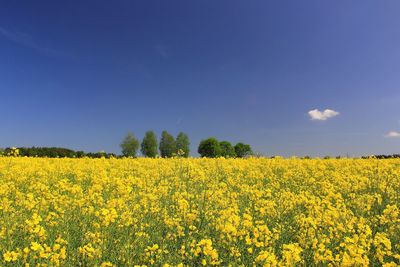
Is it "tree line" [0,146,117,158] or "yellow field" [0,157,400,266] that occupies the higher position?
"tree line" [0,146,117,158]

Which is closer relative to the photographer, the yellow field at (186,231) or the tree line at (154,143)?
the yellow field at (186,231)

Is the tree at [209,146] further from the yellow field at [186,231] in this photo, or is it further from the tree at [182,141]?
the yellow field at [186,231]

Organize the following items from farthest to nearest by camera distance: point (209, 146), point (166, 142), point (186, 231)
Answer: point (166, 142) → point (209, 146) → point (186, 231)

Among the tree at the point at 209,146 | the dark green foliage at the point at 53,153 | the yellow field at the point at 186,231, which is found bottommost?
the yellow field at the point at 186,231

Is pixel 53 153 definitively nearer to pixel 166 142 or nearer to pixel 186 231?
pixel 186 231

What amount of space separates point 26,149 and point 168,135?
54288mm

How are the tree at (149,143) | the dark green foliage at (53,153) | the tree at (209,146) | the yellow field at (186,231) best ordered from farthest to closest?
the tree at (149,143) → the tree at (209,146) → the dark green foliage at (53,153) → the yellow field at (186,231)

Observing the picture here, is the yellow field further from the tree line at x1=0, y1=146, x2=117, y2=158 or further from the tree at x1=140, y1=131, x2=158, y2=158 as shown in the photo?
the tree at x1=140, y1=131, x2=158, y2=158

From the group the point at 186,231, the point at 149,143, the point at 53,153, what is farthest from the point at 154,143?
the point at 186,231

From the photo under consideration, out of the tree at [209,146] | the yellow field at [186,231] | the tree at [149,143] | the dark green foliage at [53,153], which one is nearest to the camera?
the yellow field at [186,231]

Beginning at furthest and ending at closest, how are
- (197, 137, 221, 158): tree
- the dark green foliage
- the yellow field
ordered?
(197, 137, 221, 158): tree → the dark green foliage → the yellow field

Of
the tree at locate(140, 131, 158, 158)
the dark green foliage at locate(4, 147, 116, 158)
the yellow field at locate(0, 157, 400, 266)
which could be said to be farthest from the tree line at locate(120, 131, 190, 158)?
the yellow field at locate(0, 157, 400, 266)

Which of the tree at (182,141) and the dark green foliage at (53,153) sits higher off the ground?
the tree at (182,141)

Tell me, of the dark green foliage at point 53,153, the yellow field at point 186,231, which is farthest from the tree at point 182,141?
the yellow field at point 186,231
